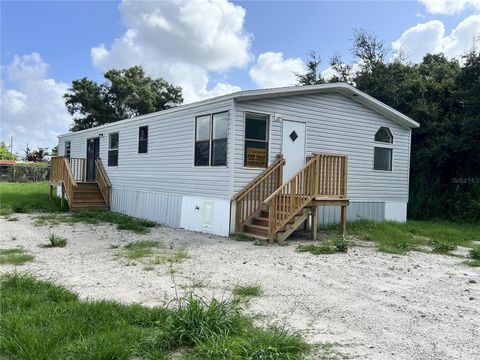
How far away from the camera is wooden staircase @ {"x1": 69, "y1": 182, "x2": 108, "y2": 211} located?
1382 cm

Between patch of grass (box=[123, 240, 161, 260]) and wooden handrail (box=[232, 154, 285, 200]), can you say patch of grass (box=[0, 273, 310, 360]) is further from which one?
wooden handrail (box=[232, 154, 285, 200])

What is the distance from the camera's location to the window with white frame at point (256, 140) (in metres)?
9.28

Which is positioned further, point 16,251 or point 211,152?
point 211,152

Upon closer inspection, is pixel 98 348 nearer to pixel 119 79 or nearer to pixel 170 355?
pixel 170 355

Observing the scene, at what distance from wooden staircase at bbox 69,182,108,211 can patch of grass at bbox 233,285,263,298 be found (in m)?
10.4

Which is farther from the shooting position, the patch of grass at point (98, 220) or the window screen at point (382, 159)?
the window screen at point (382, 159)

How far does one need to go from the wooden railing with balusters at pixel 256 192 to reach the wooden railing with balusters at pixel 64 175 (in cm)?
712

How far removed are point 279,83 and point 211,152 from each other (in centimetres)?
1424

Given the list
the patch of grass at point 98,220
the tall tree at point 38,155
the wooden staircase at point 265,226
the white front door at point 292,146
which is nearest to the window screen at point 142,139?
the patch of grass at point 98,220

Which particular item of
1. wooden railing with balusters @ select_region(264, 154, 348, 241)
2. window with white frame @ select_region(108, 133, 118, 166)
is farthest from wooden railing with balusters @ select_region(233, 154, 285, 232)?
window with white frame @ select_region(108, 133, 118, 166)

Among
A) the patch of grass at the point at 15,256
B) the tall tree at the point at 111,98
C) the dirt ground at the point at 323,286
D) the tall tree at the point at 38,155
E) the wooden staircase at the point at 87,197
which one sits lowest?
the patch of grass at the point at 15,256

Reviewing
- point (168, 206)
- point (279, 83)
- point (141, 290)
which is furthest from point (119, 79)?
point (141, 290)

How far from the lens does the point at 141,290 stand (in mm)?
4711

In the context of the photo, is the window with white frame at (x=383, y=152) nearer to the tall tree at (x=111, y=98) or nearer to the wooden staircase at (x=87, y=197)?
the wooden staircase at (x=87, y=197)
